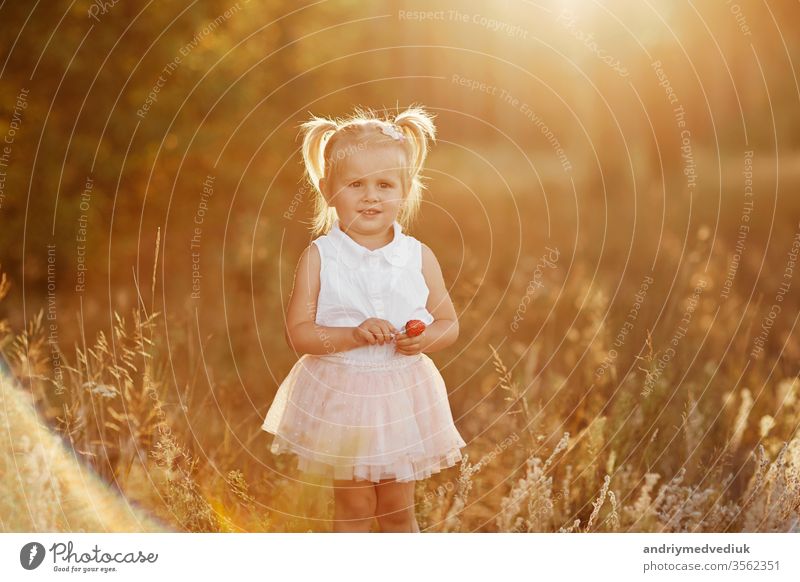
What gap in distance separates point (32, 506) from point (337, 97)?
252cm

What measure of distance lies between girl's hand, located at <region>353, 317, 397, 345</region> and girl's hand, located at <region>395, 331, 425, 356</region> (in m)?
0.05

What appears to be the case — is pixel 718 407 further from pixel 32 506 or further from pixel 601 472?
pixel 32 506

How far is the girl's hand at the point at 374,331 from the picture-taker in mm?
3357

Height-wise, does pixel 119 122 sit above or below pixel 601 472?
above

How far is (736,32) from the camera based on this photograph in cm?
546

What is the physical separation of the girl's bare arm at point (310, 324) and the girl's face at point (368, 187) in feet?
0.59

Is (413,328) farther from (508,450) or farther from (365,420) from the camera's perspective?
(508,450)

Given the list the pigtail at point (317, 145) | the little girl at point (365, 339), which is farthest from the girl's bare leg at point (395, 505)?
the pigtail at point (317, 145)

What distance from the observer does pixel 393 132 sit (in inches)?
138

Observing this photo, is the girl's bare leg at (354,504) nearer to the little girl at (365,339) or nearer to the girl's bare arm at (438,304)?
the little girl at (365,339)

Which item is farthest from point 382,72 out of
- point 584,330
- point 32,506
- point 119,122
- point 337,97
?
point 32,506

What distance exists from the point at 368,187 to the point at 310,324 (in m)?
0.51

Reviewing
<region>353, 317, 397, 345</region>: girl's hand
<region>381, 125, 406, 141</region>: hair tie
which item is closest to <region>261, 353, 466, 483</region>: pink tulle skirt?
<region>353, 317, 397, 345</region>: girl's hand

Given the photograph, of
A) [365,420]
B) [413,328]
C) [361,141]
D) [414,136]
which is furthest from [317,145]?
[365,420]
